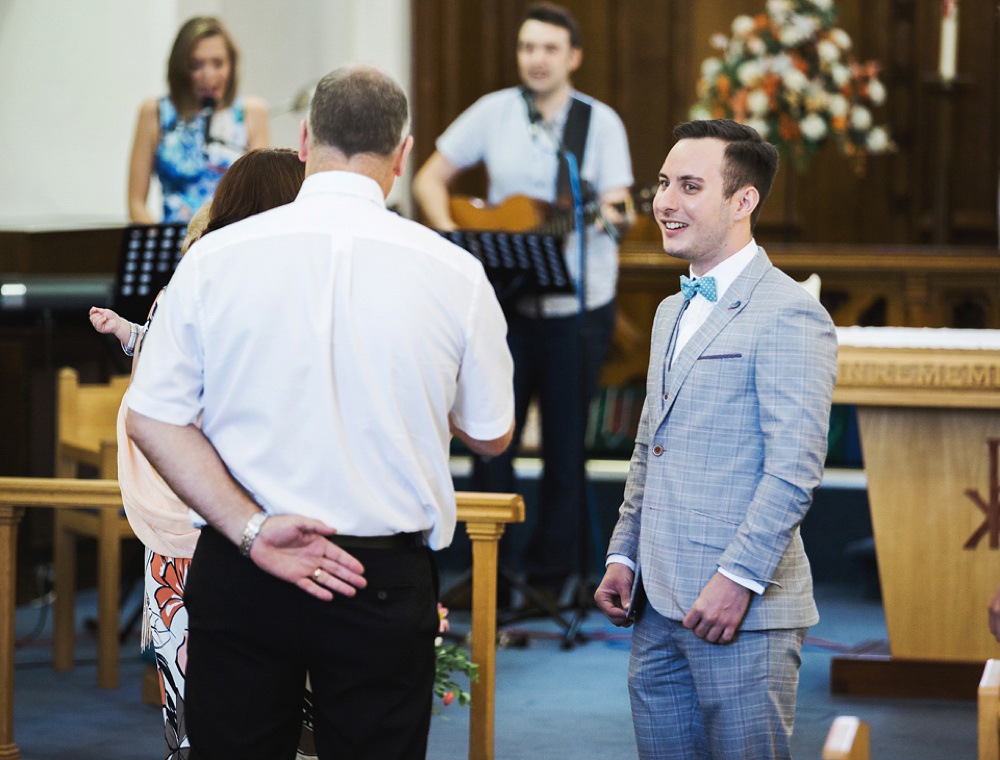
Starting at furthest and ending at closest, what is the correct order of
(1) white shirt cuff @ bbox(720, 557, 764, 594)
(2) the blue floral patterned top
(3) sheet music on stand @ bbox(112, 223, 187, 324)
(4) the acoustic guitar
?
(2) the blue floral patterned top → (4) the acoustic guitar → (3) sheet music on stand @ bbox(112, 223, 187, 324) → (1) white shirt cuff @ bbox(720, 557, 764, 594)

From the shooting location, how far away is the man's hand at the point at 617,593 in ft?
7.92

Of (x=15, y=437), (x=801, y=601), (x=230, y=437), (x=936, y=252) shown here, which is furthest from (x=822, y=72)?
(x=230, y=437)

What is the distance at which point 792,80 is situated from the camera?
6457 millimetres

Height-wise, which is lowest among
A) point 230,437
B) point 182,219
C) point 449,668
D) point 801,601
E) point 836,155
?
point 449,668

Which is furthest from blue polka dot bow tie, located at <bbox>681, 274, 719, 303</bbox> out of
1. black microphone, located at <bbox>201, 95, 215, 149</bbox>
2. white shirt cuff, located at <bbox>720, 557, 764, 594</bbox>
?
black microphone, located at <bbox>201, 95, 215, 149</bbox>

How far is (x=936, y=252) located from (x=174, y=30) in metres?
3.44

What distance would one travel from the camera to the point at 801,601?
7.52 ft

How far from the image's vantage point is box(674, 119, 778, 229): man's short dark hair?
233 centimetres

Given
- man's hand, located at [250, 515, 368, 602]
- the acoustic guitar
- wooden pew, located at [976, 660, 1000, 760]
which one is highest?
the acoustic guitar

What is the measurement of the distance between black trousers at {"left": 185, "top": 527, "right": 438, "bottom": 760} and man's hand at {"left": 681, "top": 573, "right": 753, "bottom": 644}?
452 millimetres

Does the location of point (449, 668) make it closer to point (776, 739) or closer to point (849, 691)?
point (776, 739)

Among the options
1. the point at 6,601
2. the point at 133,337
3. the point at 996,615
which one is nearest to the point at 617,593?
the point at 996,615

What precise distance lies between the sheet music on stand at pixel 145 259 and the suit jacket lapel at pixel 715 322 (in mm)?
2127

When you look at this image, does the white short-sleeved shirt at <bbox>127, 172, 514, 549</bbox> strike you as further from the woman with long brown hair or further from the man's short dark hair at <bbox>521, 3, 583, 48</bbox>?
the man's short dark hair at <bbox>521, 3, 583, 48</bbox>
